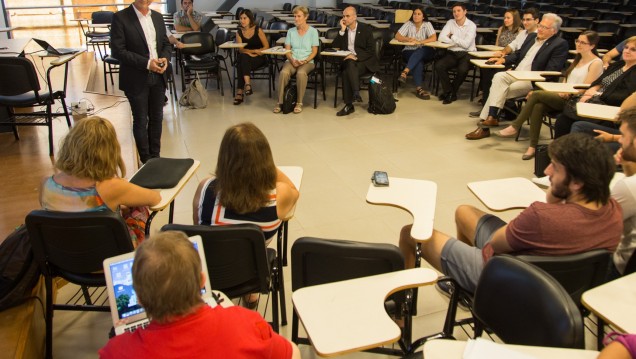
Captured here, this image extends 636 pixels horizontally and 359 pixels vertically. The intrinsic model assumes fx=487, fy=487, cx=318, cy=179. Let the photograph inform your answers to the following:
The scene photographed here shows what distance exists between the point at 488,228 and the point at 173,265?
5.28 feet

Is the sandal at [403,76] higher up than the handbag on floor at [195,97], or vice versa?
the sandal at [403,76]

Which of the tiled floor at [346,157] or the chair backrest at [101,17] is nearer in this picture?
the tiled floor at [346,157]

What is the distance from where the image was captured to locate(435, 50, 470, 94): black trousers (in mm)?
6152

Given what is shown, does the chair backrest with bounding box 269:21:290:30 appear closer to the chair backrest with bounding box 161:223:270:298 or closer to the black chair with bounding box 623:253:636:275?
the chair backrest with bounding box 161:223:270:298

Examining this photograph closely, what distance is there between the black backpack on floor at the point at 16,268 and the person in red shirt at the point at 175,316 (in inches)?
44.3

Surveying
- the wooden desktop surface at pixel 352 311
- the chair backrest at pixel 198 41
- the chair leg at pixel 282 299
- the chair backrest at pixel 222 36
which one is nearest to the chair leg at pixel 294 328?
the chair leg at pixel 282 299

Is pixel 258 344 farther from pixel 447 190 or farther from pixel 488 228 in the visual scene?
pixel 447 190

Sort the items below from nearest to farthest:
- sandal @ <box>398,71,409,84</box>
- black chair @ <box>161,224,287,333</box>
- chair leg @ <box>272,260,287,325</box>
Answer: black chair @ <box>161,224,287,333</box>
chair leg @ <box>272,260,287,325</box>
sandal @ <box>398,71,409,84</box>

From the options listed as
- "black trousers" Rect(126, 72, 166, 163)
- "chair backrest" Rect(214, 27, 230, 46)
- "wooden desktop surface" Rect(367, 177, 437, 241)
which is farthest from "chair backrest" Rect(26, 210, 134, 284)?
"chair backrest" Rect(214, 27, 230, 46)

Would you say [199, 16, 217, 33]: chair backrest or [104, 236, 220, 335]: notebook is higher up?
[199, 16, 217, 33]: chair backrest

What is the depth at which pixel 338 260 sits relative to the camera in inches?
70.3

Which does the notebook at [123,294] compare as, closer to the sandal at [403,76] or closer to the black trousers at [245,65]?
the black trousers at [245,65]

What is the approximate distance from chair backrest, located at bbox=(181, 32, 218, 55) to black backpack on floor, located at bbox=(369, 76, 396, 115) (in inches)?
98.6

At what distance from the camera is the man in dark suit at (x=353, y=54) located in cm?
589
